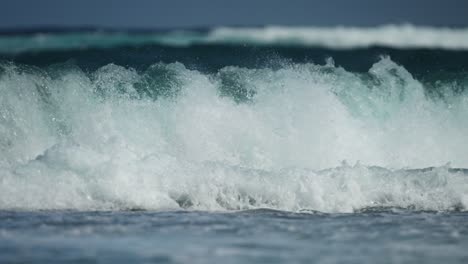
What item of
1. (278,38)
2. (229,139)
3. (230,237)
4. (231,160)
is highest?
(278,38)

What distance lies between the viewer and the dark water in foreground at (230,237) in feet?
22.5

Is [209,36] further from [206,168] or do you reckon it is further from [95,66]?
[206,168]

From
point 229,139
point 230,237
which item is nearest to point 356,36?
point 229,139

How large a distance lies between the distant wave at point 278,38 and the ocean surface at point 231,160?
4521 mm

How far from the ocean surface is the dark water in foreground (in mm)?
26

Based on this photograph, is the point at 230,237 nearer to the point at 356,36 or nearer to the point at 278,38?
the point at 278,38

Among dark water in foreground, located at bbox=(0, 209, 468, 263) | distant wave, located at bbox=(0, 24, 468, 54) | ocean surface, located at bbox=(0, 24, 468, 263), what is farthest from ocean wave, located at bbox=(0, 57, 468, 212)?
distant wave, located at bbox=(0, 24, 468, 54)

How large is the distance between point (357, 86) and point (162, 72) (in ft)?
12.9

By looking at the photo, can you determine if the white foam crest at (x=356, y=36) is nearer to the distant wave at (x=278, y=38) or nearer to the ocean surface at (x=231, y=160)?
the distant wave at (x=278, y=38)

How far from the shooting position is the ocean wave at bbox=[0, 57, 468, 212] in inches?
406

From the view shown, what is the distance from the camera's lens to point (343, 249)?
287 inches

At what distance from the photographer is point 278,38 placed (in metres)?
28.1

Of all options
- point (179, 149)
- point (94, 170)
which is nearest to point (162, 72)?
point (179, 149)

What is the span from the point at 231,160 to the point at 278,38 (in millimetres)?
16138
